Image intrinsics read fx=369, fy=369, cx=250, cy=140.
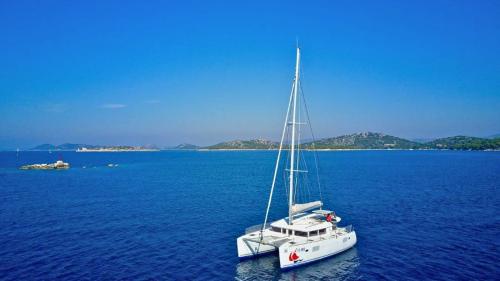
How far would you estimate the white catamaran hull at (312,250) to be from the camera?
33750mm

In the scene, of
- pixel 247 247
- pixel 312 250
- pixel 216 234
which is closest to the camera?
pixel 312 250

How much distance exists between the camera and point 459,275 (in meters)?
32.6

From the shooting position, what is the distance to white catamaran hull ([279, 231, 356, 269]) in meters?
33.8

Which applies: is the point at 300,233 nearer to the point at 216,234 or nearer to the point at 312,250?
the point at 312,250

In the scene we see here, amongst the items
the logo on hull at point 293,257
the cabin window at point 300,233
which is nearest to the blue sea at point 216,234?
the logo on hull at point 293,257

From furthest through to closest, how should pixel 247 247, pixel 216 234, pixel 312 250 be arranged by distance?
pixel 216 234 → pixel 247 247 → pixel 312 250

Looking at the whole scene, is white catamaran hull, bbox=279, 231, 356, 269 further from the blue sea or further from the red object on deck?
the blue sea

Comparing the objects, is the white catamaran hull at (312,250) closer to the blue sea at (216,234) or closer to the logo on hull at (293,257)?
the logo on hull at (293,257)

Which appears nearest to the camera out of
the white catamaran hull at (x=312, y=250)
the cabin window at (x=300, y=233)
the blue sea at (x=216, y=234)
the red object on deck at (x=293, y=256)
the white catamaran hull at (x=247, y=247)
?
the blue sea at (x=216, y=234)

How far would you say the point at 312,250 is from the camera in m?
35.6

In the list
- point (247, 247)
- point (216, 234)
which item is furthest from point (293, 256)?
point (216, 234)

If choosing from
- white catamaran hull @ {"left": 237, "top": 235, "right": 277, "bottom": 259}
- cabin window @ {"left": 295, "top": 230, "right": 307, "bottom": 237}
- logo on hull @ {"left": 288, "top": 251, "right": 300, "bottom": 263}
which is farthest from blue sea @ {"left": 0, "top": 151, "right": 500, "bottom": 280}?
cabin window @ {"left": 295, "top": 230, "right": 307, "bottom": 237}

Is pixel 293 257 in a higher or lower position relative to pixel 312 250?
lower

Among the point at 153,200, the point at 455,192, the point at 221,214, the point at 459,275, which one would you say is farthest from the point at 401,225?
the point at 153,200
